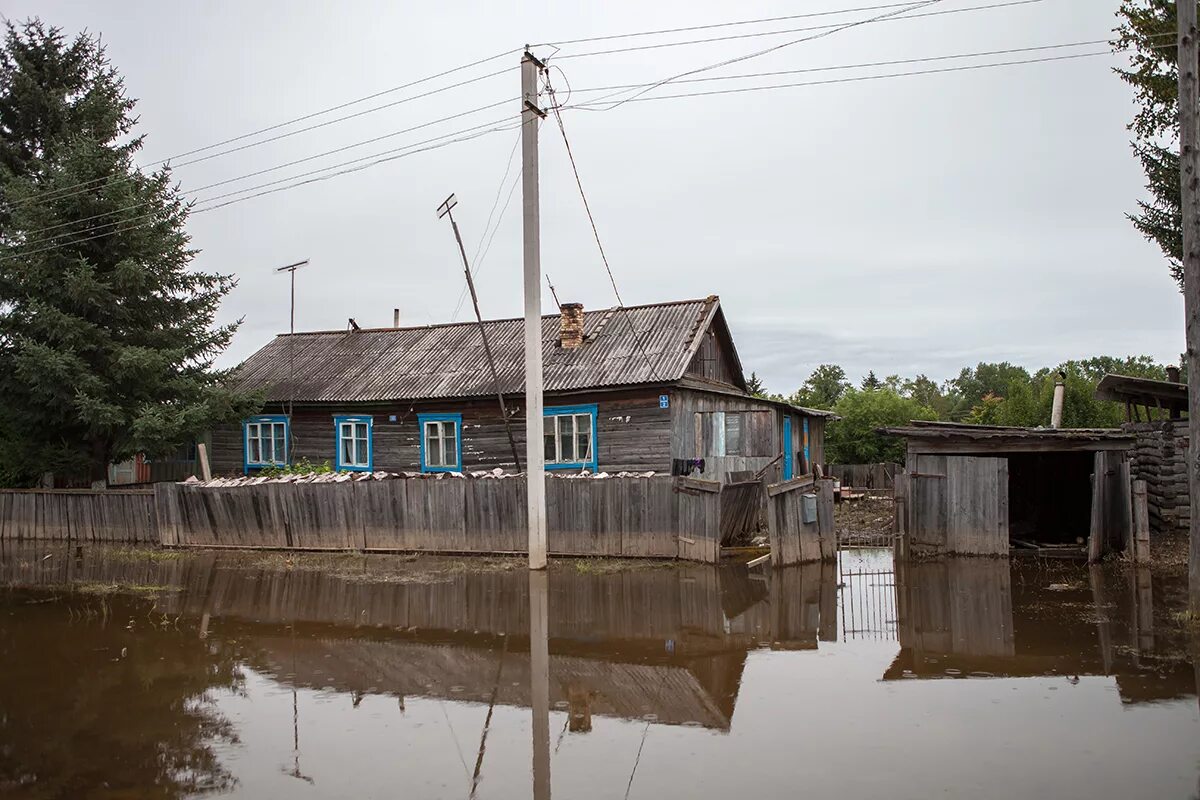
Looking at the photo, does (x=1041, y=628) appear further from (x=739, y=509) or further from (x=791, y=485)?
(x=739, y=509)

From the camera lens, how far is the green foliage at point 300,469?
24.1 m

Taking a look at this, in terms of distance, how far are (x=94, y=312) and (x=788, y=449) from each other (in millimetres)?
20496

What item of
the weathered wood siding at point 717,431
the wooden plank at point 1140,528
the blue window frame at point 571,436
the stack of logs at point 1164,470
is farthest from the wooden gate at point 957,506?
the blue window frame at point 571,436

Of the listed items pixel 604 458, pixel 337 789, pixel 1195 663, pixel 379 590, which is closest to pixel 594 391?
pixel 604 458

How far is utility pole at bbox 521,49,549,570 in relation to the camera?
639 inches

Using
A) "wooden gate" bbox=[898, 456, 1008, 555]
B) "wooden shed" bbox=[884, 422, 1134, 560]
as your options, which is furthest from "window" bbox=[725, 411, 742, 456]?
"wooden gate" bbox=[898, 456, 1008, 555]

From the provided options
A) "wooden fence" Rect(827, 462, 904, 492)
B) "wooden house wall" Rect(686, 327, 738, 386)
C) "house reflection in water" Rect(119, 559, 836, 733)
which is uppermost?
"wooden house wall" Rect(686, 327, 738, 386)

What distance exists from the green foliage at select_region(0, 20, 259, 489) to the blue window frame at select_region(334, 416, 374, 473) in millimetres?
2534

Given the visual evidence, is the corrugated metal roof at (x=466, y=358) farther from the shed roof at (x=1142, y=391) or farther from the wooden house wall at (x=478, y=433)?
the shed roof at (x=1142, y=391)

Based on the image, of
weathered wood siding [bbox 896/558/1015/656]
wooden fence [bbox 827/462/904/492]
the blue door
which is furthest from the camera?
wooden fence [bbox 827/462/904/492]

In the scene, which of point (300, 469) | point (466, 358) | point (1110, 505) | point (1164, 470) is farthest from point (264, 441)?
point (1164, 470)

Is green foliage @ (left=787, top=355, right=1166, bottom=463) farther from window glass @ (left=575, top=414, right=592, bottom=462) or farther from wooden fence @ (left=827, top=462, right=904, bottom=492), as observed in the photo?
window glass @ (left=575, top=414, right=592, bottom=462)

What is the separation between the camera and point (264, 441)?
27.6 m

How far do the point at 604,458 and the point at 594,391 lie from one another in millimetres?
1711
